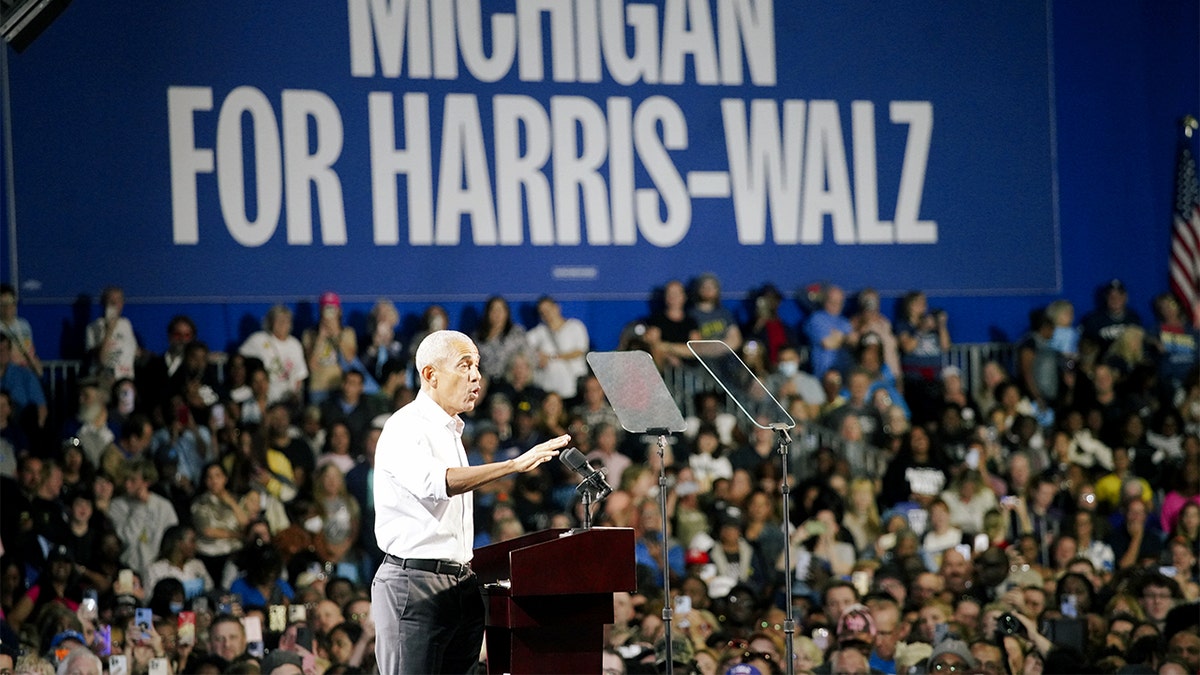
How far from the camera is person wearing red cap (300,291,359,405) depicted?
956 cm

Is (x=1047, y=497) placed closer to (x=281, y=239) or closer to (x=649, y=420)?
(x=281, y=239)

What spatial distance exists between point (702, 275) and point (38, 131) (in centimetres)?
421

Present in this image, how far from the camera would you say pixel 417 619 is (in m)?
4.07

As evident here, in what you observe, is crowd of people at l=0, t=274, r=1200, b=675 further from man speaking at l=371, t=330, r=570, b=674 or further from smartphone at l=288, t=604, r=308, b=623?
man speaking at l=371, t=330, r=570, b=674

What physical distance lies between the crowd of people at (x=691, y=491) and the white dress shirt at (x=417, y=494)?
112 inches

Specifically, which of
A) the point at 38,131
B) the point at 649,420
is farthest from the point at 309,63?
the point at 649,420

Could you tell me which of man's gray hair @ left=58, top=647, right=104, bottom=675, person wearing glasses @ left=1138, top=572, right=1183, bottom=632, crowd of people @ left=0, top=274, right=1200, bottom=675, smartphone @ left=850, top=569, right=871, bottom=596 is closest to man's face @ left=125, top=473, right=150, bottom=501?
crowd of people @ left=0, top=274, right=1200, bottom=675

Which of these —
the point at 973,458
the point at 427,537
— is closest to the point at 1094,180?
the point at 973,458

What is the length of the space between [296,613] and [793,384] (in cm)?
375

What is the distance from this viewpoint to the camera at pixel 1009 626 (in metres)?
7.40

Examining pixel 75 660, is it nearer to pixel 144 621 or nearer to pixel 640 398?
pixel 144 621

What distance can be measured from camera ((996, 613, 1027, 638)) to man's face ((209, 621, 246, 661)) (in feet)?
11.2

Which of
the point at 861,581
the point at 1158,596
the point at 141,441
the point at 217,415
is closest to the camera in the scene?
the point at 1158,596

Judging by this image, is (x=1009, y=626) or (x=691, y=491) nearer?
(x=1009, y=626)
